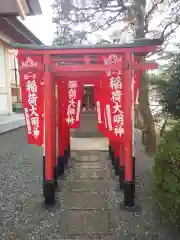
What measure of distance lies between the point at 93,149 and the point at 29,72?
184 inches

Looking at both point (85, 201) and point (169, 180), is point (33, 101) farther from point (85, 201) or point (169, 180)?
point (169, 180)

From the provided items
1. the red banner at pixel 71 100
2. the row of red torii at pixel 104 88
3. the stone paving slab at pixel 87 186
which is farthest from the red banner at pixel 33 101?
the red banner at pixel 71 100

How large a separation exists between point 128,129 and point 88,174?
2.33m

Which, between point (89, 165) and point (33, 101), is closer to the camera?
point (33, 101)

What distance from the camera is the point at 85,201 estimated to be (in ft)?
13.7

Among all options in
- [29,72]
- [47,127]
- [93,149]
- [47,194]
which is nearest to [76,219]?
[47,194]

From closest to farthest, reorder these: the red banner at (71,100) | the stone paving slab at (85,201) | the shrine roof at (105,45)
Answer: the shrine roof at (105,45)
the stone paving slab at (85,201)
the red banner at (71,100)

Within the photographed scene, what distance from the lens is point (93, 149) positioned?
25.9 feet

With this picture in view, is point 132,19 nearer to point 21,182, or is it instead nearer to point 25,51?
point 25,51

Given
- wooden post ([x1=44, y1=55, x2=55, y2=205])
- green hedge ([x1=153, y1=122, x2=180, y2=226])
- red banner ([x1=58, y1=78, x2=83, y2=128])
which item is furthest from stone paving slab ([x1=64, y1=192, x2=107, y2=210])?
red banner ([x1=58, y1=78, x2=83, y2=128])

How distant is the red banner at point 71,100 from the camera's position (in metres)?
5.77

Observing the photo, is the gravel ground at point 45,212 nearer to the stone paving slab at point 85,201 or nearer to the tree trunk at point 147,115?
the stone paving slab at point 85,201

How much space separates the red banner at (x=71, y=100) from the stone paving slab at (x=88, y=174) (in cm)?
128

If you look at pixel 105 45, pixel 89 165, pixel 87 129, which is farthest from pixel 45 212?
pixel 87 129
